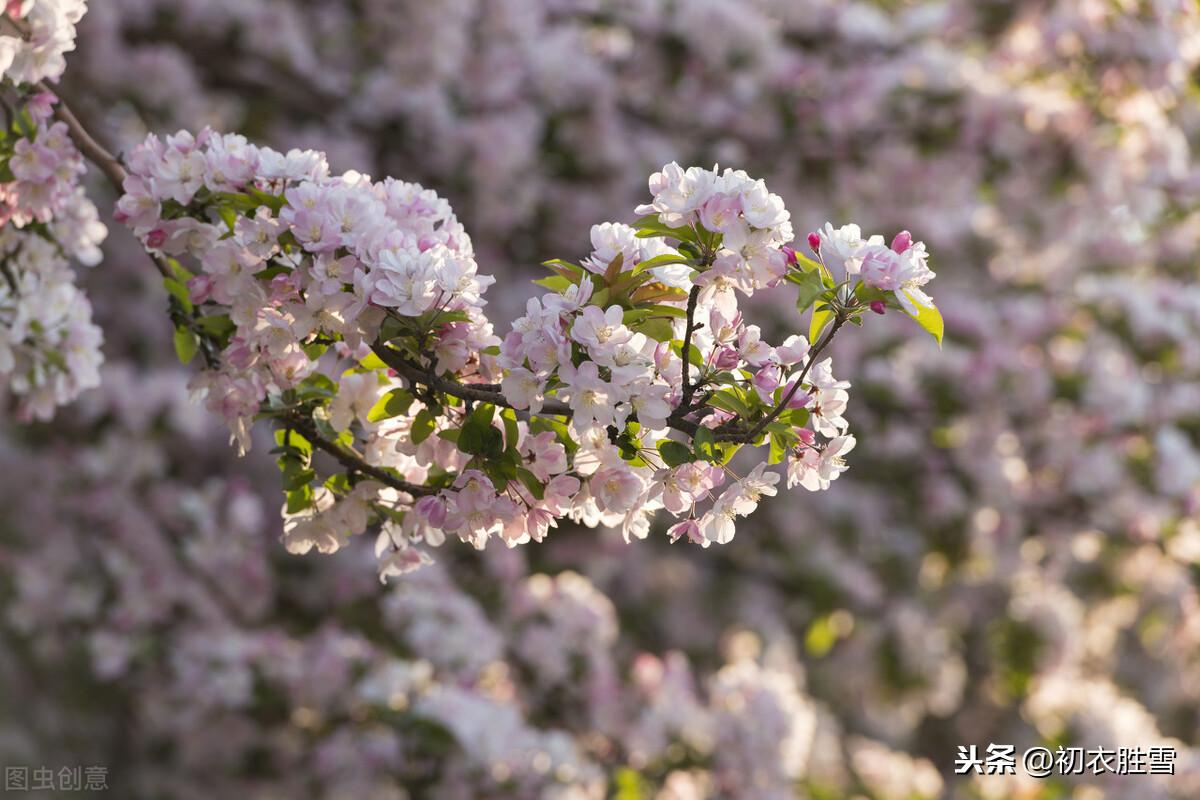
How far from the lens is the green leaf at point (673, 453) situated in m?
1.16

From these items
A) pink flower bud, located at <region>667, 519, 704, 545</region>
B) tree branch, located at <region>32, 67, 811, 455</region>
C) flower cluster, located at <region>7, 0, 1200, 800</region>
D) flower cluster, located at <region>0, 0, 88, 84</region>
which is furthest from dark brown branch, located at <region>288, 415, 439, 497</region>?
flower cluster, located at <region>7, 0, 1200, 800</region>

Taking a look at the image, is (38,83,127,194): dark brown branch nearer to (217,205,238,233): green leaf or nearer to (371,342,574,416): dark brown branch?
(217,205,238,233): green leaf

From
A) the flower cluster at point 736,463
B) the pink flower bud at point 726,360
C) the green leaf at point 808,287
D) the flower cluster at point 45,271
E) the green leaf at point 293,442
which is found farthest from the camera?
the flower cluster at point 736,463

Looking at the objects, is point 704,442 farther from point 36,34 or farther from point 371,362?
point 36,34

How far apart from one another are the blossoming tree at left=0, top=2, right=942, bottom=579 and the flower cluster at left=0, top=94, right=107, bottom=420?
12 centimetres

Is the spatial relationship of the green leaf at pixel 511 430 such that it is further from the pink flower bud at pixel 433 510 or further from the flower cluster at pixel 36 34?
the flower cluster at pixel 36 34

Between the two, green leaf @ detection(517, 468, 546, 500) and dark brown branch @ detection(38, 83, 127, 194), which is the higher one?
dark brown branch @ detection(38, 83, 127, 194)

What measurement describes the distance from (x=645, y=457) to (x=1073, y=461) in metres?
3.33

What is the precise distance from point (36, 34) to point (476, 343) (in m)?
0.65

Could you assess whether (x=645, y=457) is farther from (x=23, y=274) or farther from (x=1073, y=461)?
(x=1073, y=461)

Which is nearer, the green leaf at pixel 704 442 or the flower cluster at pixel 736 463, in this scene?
the green leaf at pixel 704 442

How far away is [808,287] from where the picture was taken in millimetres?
1114

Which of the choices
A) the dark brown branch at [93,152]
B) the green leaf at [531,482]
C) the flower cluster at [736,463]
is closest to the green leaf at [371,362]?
the green leaf at [531,482]

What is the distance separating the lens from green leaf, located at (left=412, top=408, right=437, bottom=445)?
4.15 feet
